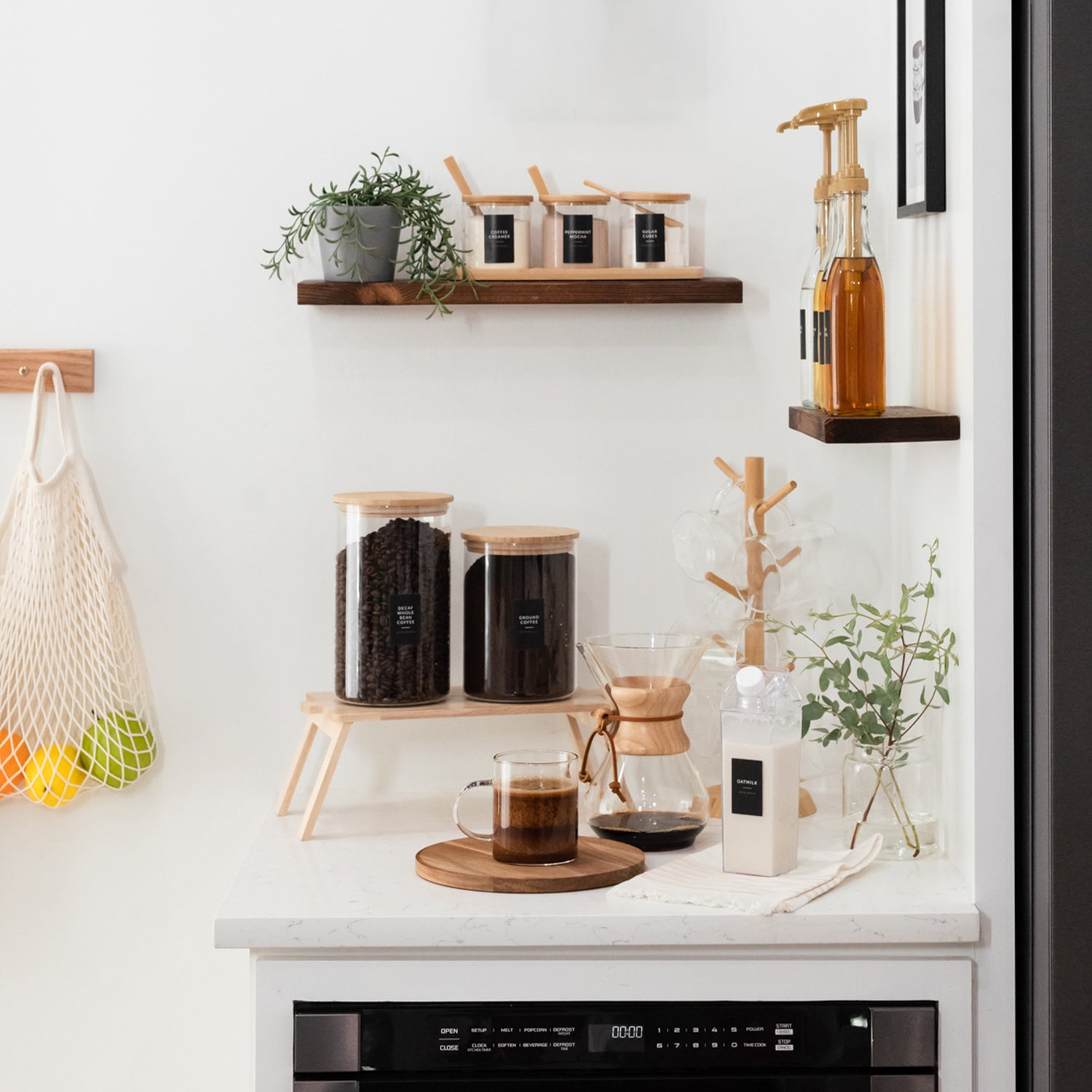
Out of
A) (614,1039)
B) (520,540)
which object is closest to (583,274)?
(520,540)

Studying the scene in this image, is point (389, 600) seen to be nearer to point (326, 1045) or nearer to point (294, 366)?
point (294, 366)

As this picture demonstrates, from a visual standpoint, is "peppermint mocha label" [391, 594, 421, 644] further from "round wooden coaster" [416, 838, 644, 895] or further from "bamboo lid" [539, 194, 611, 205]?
"bamboo lid" [539, 194, 611, 205]

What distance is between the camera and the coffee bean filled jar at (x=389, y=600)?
169 centimetres

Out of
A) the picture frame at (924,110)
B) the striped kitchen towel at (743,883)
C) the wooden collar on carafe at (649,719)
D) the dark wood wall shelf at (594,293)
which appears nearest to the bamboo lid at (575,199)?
the dark wood wall shelf at (594,293)

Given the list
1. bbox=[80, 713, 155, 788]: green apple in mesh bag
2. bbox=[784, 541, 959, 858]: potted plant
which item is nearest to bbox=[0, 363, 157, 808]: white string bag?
bbox=[80, 713, 155, 788]: green apple in mesh bag

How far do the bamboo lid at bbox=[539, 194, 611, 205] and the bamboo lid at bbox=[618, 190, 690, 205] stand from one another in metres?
0.02

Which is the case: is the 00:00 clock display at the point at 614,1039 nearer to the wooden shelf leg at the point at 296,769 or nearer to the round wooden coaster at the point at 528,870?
the round wooden coaster at the point at 528,870

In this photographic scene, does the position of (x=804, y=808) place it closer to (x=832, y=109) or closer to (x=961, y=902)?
(x=961, y=902)

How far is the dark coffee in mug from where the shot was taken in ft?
4.84

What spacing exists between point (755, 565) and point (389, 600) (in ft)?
1.69

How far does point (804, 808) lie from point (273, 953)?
73 centimetres

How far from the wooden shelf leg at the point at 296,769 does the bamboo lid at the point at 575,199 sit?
80cm

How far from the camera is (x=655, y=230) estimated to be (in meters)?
1.78

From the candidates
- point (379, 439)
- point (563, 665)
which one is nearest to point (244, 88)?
point (379, 439)
